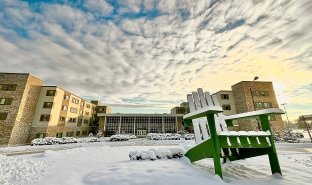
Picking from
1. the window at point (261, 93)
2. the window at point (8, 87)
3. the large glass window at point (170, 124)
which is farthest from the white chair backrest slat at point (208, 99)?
the large glass window at point (170, 124)

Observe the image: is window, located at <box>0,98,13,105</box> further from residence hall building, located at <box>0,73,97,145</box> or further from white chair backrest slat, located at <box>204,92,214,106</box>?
white chair backrest slat, located at <box>204,92,214,106</box>

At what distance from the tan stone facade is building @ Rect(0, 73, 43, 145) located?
40.5m

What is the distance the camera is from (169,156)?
5.29 m

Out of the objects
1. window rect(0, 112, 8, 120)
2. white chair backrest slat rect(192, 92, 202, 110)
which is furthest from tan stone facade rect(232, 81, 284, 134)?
window rect(0, 112, 8, 120)

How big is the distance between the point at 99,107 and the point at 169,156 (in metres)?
54.8

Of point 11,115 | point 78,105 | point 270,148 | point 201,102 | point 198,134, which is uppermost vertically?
point 78,105

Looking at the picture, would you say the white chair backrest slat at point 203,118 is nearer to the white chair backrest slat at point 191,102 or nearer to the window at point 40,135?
the white chair backrest slat at point 191,102

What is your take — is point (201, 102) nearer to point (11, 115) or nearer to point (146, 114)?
point (11, 115)

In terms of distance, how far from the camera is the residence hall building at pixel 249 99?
107 feet

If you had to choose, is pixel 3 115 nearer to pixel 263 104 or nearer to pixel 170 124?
pixel 170 124

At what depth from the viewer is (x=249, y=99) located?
3394cm

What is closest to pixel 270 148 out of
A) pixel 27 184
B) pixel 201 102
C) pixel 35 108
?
pixel 201 102

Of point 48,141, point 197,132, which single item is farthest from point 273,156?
point 48,141

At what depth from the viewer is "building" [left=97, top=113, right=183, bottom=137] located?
129 feet
